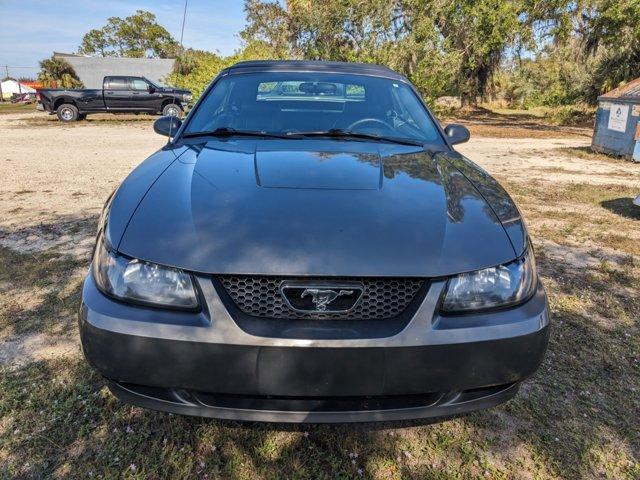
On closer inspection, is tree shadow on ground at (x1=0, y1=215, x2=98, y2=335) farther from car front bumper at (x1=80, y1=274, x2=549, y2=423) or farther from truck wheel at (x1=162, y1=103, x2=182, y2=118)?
truck wheel at (x1=162, y1=103, x2=182, y2=118)

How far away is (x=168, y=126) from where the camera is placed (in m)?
3.20

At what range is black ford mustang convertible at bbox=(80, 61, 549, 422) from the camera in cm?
152

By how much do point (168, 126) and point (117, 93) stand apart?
627 inches

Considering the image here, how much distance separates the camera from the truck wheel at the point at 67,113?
1712 cm

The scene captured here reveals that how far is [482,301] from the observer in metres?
1.63

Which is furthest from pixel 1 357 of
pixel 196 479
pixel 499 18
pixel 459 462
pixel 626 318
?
pixel 499 18

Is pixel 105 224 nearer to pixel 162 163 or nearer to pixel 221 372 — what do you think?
pixel 162 163

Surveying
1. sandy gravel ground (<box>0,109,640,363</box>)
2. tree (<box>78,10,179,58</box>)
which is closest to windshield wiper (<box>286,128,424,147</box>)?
sandy gravel ground (<box>0,109,640,363</box>)

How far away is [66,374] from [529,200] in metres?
5.86

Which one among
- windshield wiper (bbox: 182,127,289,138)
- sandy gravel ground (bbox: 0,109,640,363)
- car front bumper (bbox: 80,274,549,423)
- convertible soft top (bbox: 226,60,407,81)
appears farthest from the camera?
sandy gravel ground (bbox: 0,109,640,363)

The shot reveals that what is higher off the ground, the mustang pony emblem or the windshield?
the windshield

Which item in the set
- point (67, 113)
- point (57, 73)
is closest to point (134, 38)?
point (57, 73)

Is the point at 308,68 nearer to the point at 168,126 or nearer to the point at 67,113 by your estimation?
the point at 168,126

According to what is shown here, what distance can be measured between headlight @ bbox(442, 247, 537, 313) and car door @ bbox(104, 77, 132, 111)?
18.0m
